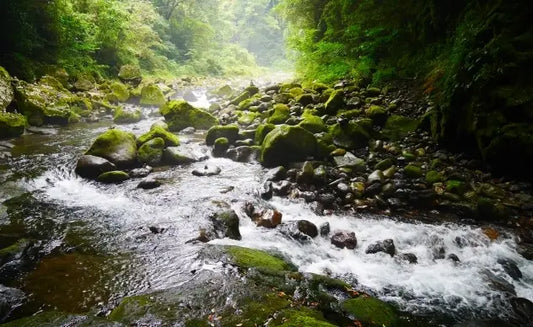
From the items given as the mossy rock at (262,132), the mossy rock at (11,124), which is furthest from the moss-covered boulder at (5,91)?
the mossy rock at (262,132)

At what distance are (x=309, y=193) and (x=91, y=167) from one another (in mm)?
5070

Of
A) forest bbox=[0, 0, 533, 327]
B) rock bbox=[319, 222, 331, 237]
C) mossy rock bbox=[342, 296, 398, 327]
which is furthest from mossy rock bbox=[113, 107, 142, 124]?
mossy rock bbox=[342, 296, 398, 327]

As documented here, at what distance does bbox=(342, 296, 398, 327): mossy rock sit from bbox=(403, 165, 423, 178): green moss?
3612mm

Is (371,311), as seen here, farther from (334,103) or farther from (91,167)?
(334,103)

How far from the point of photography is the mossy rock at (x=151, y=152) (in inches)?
315

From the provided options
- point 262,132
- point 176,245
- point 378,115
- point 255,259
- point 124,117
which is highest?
point 378,115

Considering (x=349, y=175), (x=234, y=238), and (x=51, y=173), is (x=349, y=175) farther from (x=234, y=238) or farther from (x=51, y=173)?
(x=51, y=173)

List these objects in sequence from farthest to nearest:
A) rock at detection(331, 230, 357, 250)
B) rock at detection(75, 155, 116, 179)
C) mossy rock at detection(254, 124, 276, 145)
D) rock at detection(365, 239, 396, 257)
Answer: mossy rock at detection(254, 124, 276, 145)
rock at detection(75, 155, 116, 179)
rock at detection(331, 230, 357, 250)
rock at detection(365, 239, 396, 257)

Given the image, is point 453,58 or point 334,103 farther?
point 334,103

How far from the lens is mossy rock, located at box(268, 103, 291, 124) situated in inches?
378

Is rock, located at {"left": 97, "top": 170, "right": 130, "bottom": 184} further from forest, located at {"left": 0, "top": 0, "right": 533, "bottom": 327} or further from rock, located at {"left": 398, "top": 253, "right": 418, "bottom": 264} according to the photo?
rock, located at {"left": 398, "top": 253, "right": 418, "bottom": 264}

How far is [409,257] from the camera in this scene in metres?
4.37

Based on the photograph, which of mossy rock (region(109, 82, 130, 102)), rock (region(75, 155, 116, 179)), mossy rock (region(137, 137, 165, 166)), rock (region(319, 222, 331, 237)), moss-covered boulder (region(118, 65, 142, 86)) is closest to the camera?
rock (region(319, 222, 331, 237))

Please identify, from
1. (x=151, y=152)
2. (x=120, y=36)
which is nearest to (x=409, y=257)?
(x=151, y=152)
